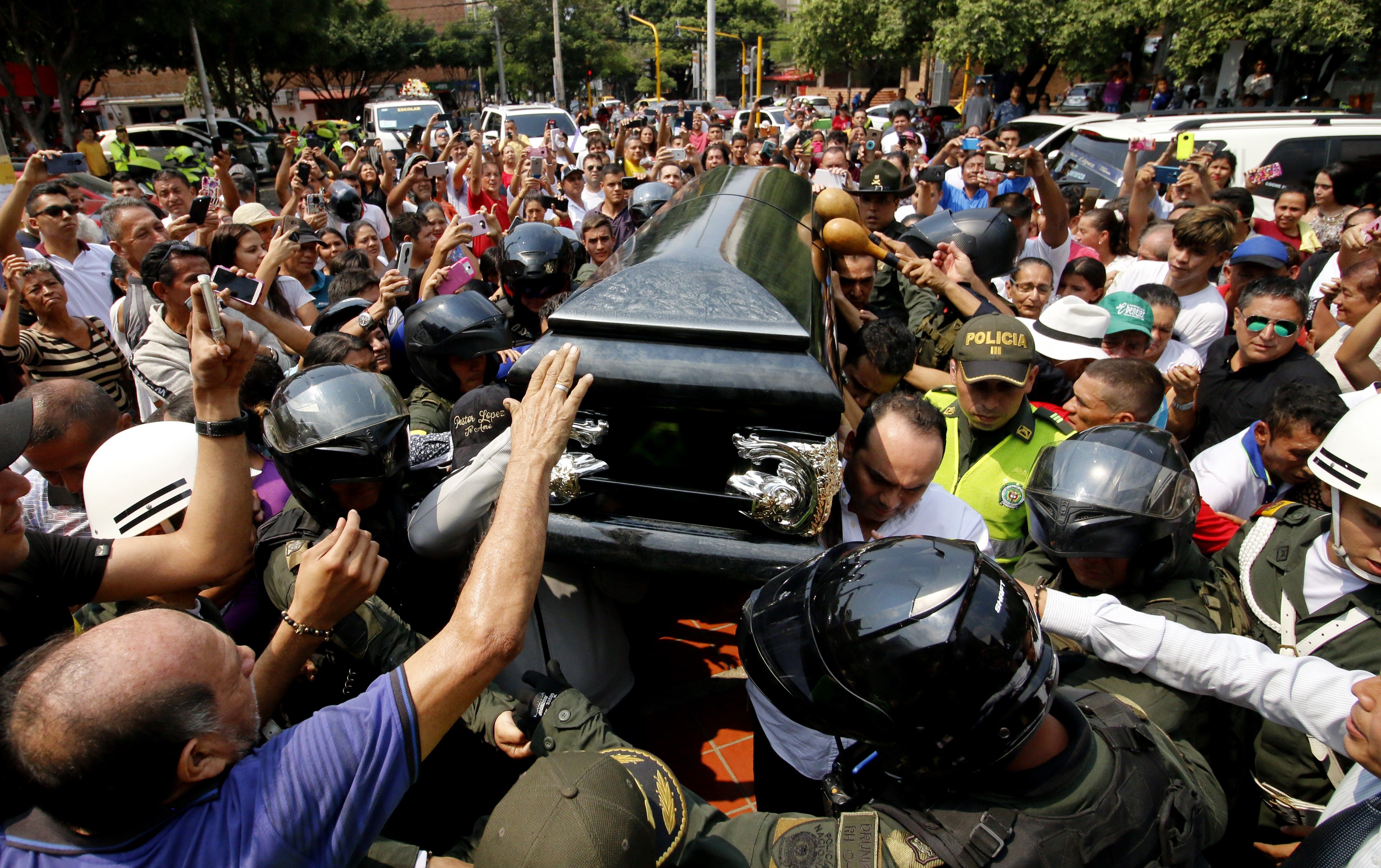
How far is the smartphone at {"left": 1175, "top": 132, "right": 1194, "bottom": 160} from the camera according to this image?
18.3ft

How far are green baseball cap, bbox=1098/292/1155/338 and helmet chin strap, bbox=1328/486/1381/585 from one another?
1.46 meters

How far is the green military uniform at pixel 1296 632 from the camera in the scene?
5.43 ft

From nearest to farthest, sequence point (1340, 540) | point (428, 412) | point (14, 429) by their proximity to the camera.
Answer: point (14, 429), point (1340, 540), point (428, 412)

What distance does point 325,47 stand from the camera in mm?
30109

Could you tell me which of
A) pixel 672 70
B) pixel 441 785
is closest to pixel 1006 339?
pixel 441 785

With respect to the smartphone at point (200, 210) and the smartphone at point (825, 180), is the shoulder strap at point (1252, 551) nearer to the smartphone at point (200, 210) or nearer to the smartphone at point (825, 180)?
the smartphone at point (825, 180)

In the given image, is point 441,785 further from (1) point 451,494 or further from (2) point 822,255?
(2) point 822,255

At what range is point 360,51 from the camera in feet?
122

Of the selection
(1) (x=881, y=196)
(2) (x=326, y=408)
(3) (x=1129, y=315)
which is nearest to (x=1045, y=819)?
(2) (x=326, y=408)

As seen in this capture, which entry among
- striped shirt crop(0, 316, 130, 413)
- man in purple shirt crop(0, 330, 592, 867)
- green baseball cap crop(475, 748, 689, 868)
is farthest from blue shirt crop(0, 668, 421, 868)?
striped shirt crop(0, 316, 130, 413)

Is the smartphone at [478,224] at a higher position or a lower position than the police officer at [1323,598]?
higher

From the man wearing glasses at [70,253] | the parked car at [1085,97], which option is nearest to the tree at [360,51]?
the parked car at [1085,97]

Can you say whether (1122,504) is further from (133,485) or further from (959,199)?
(959,199)

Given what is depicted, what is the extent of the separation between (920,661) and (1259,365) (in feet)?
8.63
